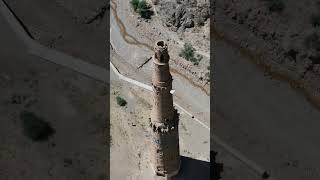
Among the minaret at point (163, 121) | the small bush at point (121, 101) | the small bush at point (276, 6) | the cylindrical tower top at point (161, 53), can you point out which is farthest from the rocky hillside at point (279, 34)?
the cylindrical tower top at point (161, 53)

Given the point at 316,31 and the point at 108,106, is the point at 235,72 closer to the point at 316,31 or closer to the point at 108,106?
the point at 316,31

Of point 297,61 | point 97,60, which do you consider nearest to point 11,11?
point 97,60

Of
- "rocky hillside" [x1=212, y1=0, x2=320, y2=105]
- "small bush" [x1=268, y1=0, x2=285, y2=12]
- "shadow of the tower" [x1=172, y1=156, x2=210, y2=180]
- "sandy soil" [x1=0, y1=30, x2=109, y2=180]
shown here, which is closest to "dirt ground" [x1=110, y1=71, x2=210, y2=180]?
"shadow of the tower" [x1=172, y1=156, x2=210, y2=180]

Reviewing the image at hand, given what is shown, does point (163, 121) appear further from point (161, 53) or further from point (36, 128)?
point (36, 128)

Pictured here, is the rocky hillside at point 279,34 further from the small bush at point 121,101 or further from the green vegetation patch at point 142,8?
the small bush at point 121,101

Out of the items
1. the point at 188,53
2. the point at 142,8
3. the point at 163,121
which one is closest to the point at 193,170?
the point at 163,121

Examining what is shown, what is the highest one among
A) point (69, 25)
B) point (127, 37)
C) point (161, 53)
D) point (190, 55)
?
point (161, 53)
